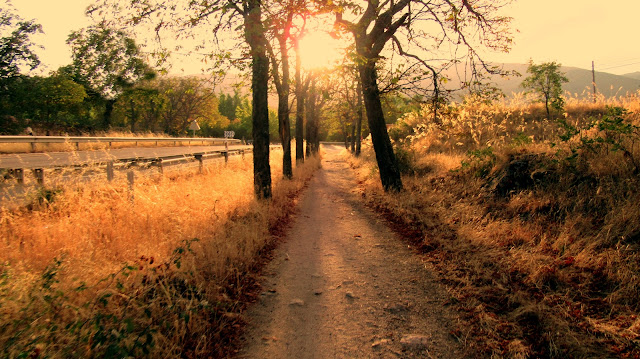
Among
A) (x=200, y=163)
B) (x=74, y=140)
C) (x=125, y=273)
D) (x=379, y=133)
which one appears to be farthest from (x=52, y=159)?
(x=125, y=273)

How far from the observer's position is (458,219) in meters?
6.00

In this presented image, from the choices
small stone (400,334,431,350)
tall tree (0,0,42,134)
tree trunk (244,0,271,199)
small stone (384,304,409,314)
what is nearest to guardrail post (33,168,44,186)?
tree trunk (244,0,271,199)

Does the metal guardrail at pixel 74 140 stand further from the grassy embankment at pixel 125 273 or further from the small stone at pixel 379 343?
the small stone at pixel 379 343

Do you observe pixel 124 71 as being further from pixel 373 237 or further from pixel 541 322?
pixel 541 322

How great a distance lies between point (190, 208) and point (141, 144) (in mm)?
21308

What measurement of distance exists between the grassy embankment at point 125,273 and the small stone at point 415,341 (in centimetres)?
170

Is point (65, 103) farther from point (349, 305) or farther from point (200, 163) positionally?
point (349, 305)

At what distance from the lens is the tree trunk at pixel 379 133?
922 cm

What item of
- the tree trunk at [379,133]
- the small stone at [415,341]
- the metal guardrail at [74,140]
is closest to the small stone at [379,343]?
the small stone at [415,341]

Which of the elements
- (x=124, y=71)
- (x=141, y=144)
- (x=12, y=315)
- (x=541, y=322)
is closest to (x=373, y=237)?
(x=541, y=322)

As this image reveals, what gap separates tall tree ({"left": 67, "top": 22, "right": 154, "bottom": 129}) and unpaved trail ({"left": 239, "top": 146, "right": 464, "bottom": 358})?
39548 mm

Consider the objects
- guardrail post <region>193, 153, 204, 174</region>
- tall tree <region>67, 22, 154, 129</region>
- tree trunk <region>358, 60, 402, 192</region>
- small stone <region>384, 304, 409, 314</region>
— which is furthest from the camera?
tall tree <region>67, 22, 154, 129</region>

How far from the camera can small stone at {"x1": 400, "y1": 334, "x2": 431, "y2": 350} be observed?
290 centimetres

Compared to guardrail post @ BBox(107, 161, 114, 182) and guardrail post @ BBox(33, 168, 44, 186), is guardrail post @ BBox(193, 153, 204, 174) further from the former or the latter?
guardrail post @ BBox(33, 168, 44, 186)
